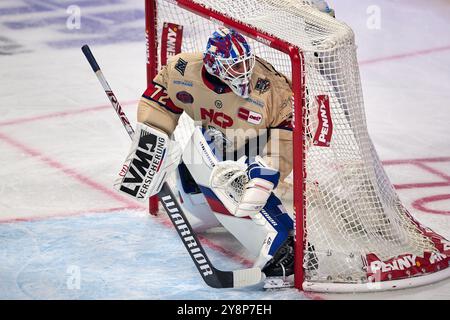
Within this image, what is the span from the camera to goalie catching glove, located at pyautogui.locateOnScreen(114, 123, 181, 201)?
430 cm

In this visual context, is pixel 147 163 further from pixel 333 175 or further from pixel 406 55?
pixel 406 55

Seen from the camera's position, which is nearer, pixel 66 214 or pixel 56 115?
pixel 66 214

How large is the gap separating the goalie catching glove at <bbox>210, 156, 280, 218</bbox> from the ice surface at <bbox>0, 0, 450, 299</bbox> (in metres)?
0.31

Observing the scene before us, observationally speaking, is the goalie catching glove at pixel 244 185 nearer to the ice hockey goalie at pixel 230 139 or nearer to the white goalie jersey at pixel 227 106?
the ice hockey goalie at pixel 230 139

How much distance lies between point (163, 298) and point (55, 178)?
1373 millimetres

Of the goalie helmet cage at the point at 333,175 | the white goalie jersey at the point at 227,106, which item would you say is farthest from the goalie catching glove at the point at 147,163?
the goalie helmet cage at the point at 333,175

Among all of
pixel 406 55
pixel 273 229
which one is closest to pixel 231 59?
pixel 273 229

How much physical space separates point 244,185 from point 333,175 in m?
0.33

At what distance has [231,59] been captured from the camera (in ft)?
13.9

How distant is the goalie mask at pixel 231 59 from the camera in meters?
4.24

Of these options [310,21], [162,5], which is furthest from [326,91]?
[162,5]

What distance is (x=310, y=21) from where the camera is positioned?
4316mm

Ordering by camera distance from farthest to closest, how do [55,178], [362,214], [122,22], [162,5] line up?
[122,22], [55,178], [162,5], [362,214]
